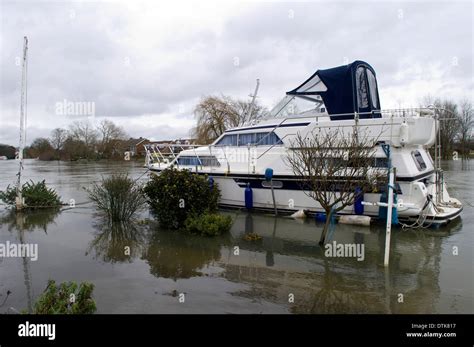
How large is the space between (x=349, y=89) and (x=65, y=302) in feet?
35.1

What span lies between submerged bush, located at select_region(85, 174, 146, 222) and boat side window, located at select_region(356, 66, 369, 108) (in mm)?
7812

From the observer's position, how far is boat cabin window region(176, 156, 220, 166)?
48.4ft

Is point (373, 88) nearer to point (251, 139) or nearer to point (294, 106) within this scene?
point (294, 106)

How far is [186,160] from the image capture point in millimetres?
16156

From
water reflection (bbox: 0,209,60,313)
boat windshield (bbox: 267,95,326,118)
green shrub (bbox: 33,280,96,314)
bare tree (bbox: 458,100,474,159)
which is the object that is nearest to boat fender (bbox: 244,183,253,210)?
boat windshield (bbox: 267,95,326,118)

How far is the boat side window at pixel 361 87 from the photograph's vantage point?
12320 millimetres

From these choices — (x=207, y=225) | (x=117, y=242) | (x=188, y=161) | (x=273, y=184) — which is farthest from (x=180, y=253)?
(x=188, y=161)

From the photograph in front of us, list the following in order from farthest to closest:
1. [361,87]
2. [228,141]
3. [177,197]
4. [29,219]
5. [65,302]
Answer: [228,141]
[361,87]
[29,219]
[177,197]
[65,302]

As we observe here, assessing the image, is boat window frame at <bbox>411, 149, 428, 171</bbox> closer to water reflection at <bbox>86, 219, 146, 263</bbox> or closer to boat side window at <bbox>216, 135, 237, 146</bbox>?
boat side window at <bbox>216, 135, 237, 146</bbox>

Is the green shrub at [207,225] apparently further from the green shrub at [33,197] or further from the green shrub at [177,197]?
the green shrub at [33,197]

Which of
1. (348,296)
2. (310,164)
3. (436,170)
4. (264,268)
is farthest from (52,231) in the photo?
(436,170)
